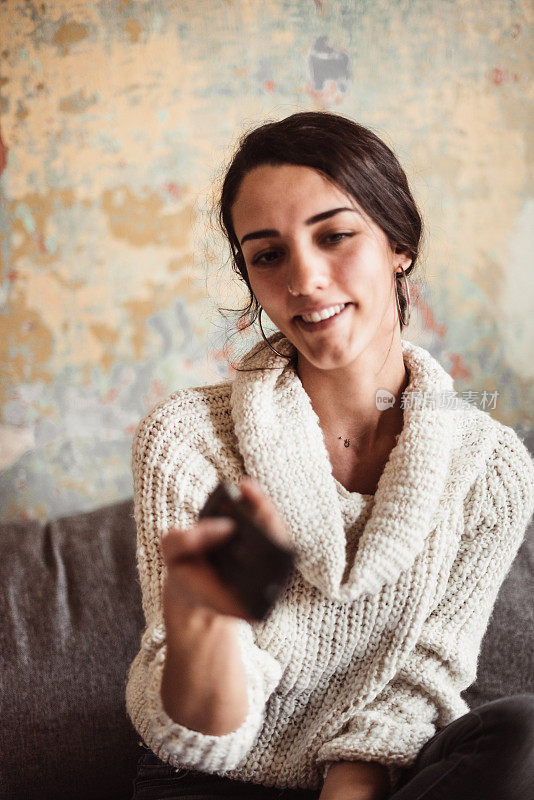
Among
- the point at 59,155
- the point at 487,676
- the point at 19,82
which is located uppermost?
the point at 19,82

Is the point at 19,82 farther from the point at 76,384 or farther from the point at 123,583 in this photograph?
the point at 123,583

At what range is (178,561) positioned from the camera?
662 mm

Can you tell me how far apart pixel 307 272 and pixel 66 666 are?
2.74ft

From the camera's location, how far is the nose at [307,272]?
37.3 inches

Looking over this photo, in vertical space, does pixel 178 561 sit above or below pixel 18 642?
above

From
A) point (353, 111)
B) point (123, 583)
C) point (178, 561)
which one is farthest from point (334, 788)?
point (353, 111)

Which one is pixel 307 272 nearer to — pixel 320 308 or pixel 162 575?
pixel 320 308

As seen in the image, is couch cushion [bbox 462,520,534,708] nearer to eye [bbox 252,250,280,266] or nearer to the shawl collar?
the shawl collar

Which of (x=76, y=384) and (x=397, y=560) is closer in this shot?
(x=397, y=560)

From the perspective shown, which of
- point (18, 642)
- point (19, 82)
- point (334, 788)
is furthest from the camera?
point (19, 82)

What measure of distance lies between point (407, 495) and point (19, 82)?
127cm

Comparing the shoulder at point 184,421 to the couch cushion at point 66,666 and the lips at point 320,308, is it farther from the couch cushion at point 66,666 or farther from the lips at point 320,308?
the couch cushion at point 66,666

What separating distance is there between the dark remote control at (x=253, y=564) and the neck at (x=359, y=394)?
471 millimetres

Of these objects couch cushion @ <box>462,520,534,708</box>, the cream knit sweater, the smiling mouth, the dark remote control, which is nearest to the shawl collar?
the cream knit sweater
